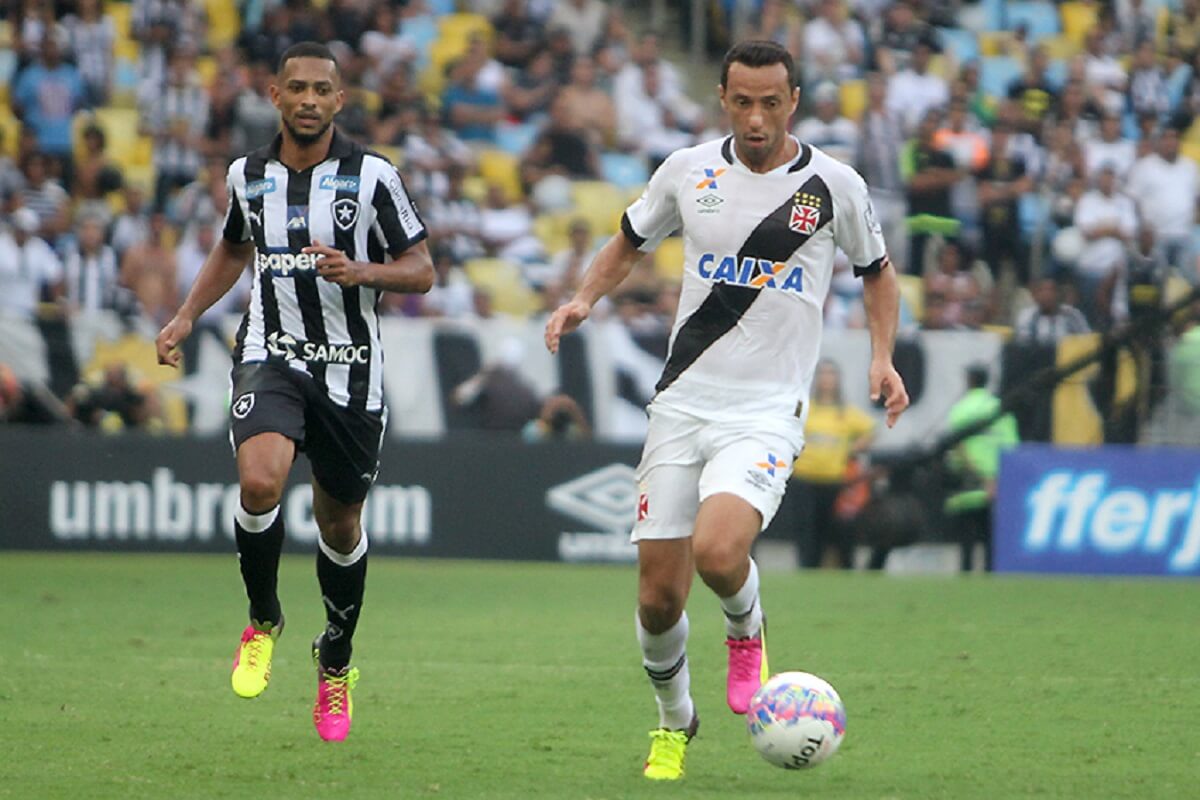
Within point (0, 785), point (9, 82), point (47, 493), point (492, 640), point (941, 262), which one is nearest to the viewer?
point (0, 785)

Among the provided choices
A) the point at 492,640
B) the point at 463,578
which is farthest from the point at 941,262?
the point at 492,640

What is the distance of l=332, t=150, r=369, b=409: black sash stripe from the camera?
791 cm

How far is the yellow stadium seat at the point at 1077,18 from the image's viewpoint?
2222 cm

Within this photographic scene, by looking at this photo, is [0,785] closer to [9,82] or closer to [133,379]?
[133,379]

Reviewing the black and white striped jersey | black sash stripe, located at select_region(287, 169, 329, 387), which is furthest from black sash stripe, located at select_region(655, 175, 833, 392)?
black sash stripe, located at select_region(287, 169, 329, 387)

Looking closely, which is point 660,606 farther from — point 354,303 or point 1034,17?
point 1034,17

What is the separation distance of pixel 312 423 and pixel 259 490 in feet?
1.36

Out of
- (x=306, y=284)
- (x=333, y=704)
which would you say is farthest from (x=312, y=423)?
(x=333, y=704)

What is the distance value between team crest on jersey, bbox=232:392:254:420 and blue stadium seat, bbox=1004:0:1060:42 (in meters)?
15.8

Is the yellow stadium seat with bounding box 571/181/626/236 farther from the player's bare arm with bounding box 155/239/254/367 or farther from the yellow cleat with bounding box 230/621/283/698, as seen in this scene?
the yellow cleat with bounding box 230/621/283/698

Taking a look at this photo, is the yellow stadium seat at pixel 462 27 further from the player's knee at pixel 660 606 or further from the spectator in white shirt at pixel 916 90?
the player's knee at pixel 660 606

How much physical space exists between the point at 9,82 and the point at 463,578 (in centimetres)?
794

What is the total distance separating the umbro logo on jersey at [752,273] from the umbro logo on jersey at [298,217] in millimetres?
1562

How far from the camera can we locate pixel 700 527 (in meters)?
6.98
